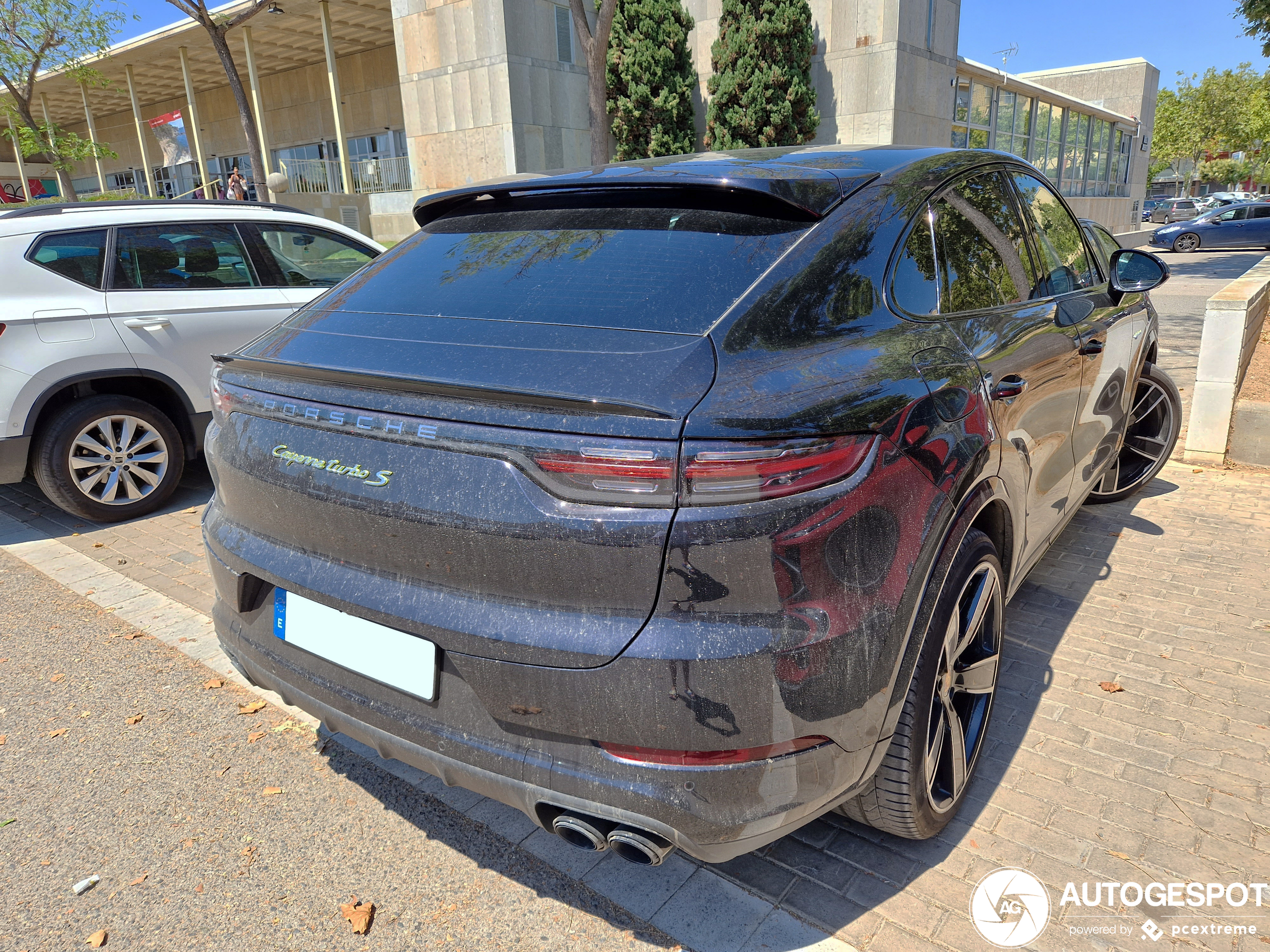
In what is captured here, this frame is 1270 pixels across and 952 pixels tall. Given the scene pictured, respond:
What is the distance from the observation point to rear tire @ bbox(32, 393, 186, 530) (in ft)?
16.2

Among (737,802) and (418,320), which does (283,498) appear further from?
(737,802)

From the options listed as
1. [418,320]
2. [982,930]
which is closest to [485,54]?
[418,320]

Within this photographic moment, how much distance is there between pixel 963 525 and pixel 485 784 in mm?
1281

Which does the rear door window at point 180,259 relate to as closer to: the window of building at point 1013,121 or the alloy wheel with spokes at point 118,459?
the alloy wheel with spokes at point 118,459

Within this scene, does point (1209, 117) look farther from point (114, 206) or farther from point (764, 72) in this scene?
point (114, 206)

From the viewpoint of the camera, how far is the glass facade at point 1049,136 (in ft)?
73.6

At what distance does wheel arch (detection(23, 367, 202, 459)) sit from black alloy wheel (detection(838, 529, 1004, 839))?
4.83 metres

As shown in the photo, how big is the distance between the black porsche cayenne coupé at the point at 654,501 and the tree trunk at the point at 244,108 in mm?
15862

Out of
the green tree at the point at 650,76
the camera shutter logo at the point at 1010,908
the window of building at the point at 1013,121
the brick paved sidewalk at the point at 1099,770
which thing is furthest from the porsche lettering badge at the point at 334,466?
the window of building at the point at 1013,121

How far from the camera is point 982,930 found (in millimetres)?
2021

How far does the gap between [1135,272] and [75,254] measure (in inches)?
226

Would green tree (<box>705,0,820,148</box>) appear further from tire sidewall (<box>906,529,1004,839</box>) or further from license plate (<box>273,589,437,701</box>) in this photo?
license plate (<box>273,589,437,701</box>)

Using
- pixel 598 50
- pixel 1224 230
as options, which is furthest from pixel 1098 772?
pixel 1224 230

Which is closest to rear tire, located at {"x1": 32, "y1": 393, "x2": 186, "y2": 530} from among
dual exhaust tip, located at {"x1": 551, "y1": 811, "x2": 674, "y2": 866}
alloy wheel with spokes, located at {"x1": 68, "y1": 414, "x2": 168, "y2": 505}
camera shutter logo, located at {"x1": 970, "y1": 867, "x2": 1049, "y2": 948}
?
alloy wheel with spokes, located at {"x1": 68, "y1": 414, "x2": 168, "y2": 505}
